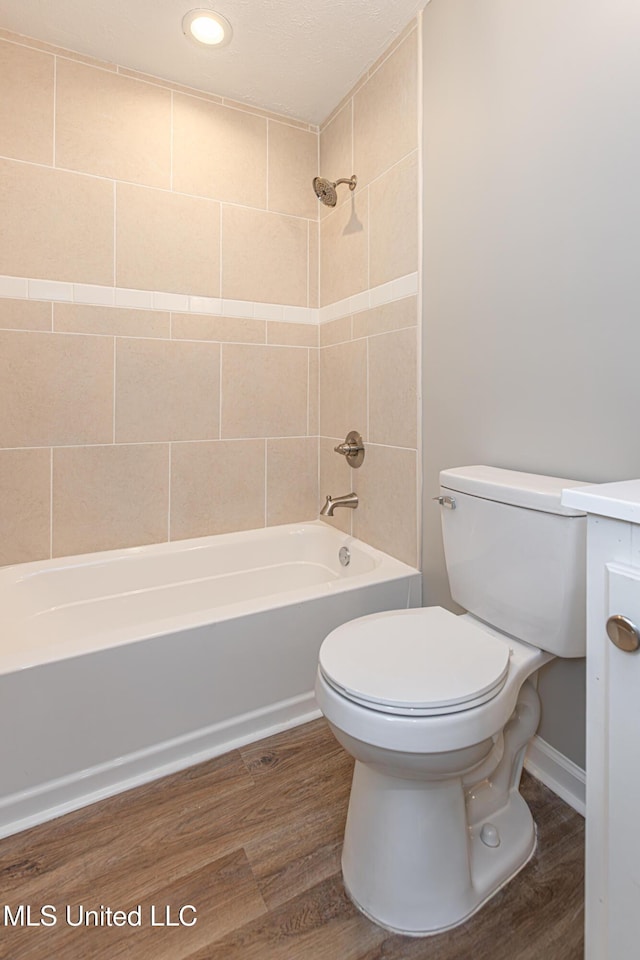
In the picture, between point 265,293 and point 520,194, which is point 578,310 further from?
point 265,293

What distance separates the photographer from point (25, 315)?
1.75m

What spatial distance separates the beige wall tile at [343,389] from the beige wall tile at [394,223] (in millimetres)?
308

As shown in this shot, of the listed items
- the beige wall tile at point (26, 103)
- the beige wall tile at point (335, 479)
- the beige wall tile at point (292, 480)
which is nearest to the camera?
the beige wall tile at point (26, 103)

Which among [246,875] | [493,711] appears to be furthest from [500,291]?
[246,875]

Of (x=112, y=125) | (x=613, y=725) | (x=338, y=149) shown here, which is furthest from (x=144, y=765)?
(x=338, y=149)

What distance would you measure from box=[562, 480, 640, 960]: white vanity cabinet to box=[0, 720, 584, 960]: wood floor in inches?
12.8

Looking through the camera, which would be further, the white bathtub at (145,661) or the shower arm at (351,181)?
the shower arm at (351,181)

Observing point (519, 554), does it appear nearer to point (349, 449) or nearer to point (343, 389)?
point (349, 449)

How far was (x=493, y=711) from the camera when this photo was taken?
2.98 ft

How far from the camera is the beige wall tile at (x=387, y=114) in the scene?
5.50 feet

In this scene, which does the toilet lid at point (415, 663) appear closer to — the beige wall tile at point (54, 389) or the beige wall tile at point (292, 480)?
the beige wall tile at point (292, 480)

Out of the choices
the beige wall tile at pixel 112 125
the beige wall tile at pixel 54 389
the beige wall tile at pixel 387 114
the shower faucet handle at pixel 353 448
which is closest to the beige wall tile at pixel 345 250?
the beige wall tile at pixel 387 114

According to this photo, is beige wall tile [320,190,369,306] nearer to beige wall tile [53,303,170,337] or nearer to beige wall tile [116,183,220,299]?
beige wall tile [116,183,220,299]

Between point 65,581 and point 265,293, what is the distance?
58.4 inches
